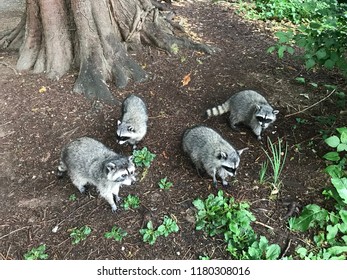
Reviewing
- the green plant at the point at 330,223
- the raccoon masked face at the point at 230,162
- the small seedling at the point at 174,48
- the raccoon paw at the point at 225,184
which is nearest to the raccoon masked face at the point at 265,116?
the raccoon masked face at the point at 230,162

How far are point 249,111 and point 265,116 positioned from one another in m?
0.31

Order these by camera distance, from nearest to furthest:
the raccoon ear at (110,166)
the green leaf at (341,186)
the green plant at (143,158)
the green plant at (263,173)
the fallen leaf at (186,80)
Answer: the green leaf at (341,186) → the raccoon ear at (110,166) → the green plant at (263,173) → the green plant at (143,158) → the fallen leaf at (186,80)

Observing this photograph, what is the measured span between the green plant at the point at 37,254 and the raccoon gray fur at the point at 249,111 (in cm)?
255

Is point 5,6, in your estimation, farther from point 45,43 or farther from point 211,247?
point 211,247

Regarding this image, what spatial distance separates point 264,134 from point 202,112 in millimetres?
861

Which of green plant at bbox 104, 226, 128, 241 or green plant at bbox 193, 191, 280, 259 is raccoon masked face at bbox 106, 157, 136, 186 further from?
green plant at bbox 193, 191, 280, 259

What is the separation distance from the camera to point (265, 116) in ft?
13.4

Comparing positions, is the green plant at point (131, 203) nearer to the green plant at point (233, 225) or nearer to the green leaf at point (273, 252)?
the green plant at point (233, 225)

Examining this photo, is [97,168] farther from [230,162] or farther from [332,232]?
[332,232]

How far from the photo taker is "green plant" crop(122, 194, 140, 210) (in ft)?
11.2

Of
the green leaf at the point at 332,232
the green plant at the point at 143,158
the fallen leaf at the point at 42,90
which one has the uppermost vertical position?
the fallen leaf at the point at 42,90

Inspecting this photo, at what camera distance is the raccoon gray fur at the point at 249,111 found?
412 cm

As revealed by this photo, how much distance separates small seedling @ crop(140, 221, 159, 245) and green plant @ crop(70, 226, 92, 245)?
0.51 m

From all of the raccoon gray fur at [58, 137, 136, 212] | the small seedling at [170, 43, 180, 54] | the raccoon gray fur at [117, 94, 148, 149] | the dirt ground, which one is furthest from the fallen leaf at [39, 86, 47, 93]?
the small seedling at [170, 43, 180, 54]
